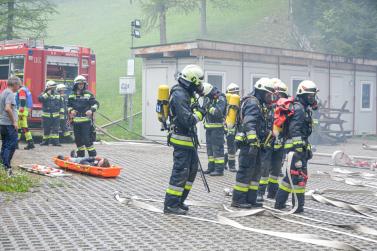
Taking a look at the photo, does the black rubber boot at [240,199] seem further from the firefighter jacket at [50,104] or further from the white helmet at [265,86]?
the firefighter jacket at [50,104]

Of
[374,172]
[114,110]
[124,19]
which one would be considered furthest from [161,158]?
[124,19]

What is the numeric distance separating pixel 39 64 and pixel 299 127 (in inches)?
471

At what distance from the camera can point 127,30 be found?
176 ft

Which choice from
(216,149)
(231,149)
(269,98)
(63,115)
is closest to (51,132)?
(63,115)

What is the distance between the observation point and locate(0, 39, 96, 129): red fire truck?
18.0 meters

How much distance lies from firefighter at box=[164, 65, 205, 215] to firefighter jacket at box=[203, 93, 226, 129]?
3894mm

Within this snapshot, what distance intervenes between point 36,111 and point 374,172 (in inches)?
391

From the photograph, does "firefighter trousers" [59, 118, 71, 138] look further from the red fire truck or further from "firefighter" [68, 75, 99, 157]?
"firefighter" [68, 75, 99, 157]

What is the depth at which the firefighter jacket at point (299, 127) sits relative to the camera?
805 centimetres

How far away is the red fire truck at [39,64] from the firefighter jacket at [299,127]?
11.3 metres

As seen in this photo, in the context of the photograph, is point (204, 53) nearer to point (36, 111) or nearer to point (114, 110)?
point (36, 111)

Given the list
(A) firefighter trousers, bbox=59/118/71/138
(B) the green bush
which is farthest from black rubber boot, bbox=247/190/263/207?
(A) firefighter trousers, bbox=59/118/71/138

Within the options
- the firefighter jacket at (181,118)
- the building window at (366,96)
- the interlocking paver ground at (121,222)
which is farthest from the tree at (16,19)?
the firefighter jacket at (181,118)

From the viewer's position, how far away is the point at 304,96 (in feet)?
27.2
